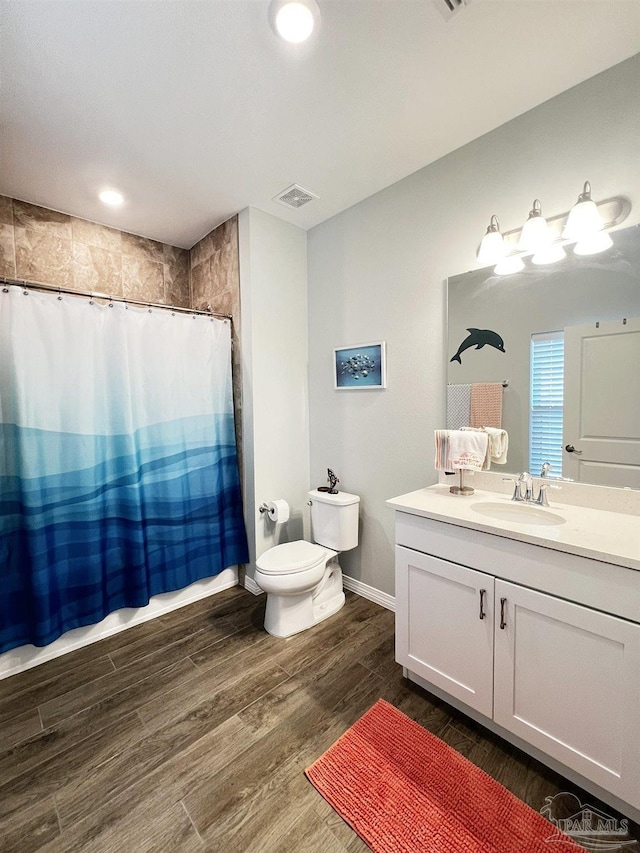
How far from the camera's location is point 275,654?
6.32 feet

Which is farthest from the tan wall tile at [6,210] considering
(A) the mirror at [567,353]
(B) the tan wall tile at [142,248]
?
(A) the mirror at [567,353]

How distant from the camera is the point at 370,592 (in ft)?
7.98

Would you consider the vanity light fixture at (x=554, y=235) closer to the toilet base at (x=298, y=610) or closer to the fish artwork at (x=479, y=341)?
the fish artwork at (x=479, y=341)

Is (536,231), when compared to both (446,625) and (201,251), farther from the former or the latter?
(201,251)

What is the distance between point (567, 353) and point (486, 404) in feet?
1.32

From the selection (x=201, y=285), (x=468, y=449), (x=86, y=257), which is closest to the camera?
(x=468, y=449)

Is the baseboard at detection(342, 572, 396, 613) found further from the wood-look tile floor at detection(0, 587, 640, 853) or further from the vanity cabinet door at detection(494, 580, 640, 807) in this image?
the vanity cabinet door at detection(494, 580, 640, 807)

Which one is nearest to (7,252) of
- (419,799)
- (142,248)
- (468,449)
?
(142,248)

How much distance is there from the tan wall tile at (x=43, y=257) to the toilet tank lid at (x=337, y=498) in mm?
2175

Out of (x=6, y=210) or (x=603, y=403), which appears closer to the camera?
(x=603, y=403)

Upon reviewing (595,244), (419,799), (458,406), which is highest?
(595,244)

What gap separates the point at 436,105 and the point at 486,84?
0.20 metres

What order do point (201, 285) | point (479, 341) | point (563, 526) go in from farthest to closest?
point (201, 285) → point (479, 341) → point (563, 526)

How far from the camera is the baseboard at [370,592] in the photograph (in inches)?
91.6
